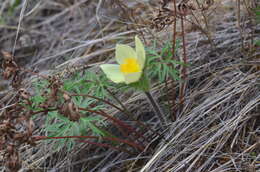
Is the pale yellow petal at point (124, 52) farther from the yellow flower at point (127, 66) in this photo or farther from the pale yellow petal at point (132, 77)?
the pale yellow petal at point (132, 77)

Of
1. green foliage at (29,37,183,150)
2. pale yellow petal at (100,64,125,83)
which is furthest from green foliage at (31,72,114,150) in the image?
pale yellow petal at (100,64,125,83)

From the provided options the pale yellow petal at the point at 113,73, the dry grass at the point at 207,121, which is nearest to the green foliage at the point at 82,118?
the pale yellow petal at the point at 113,73

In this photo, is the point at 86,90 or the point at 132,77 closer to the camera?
the point at 132,77

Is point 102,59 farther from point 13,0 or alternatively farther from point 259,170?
point 13,0

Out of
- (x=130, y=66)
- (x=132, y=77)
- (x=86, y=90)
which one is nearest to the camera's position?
(x=132, y=77)

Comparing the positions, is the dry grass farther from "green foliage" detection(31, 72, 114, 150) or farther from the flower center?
the flower center

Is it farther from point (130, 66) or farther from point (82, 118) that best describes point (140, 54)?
point (82, 118)

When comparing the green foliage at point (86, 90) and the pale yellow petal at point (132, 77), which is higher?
the pale yellow petal at point (132, 77)

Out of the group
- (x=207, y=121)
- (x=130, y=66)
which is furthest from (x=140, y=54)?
(x=207, y=121)
